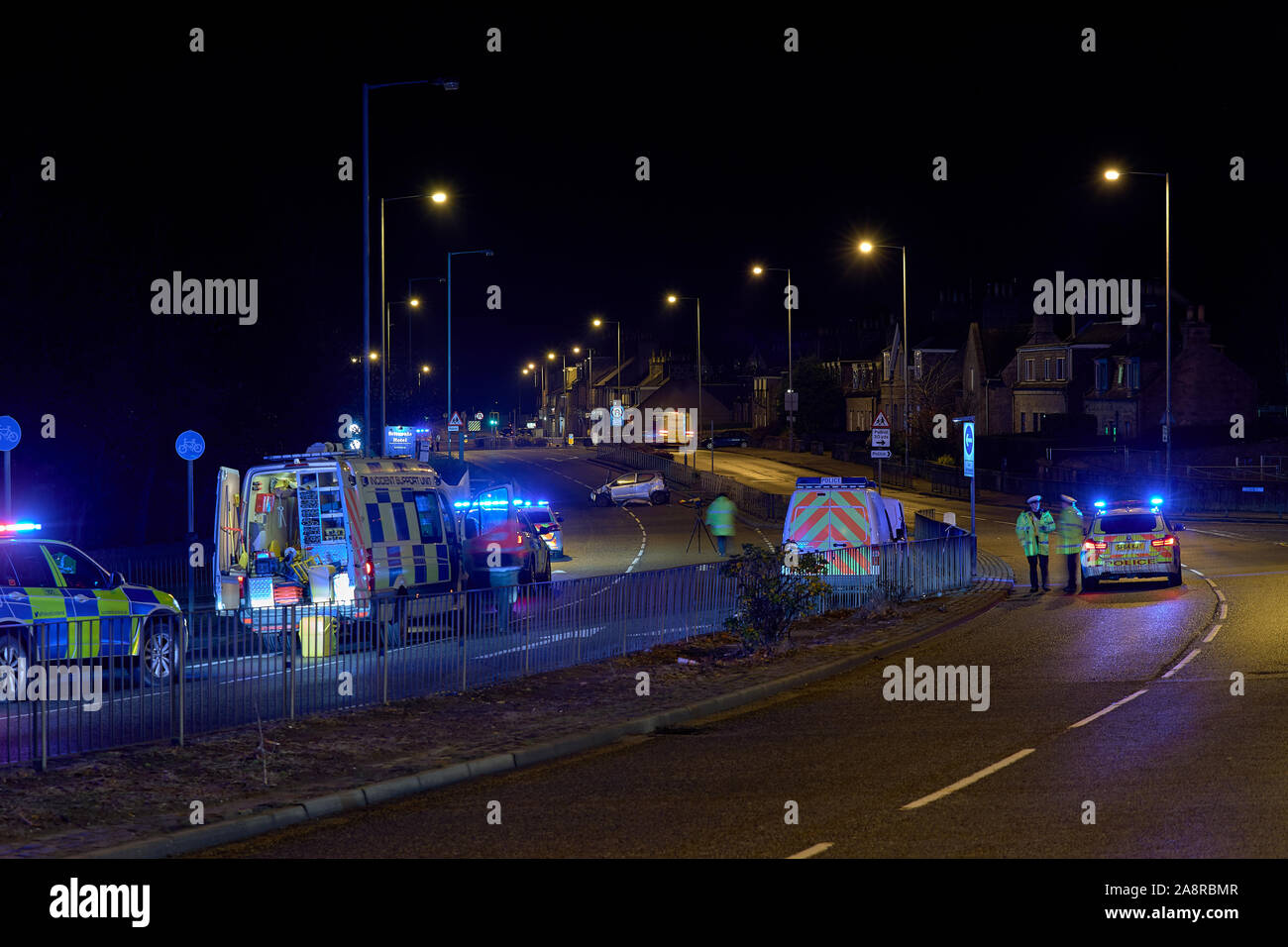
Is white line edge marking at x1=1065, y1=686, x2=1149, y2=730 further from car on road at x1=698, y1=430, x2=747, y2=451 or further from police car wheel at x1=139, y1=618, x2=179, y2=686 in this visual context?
car on road at x1=698, y1=430, x2=747, y2=451

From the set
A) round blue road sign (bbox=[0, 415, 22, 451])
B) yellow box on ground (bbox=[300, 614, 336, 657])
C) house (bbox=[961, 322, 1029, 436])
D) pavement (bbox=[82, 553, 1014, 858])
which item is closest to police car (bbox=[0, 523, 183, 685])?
yellow box on ground (bbox=[300, 614, 336, 657])

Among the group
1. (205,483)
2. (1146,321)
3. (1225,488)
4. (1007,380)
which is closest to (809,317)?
(1007,380)

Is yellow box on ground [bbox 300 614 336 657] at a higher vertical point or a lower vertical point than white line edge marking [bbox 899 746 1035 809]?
higher

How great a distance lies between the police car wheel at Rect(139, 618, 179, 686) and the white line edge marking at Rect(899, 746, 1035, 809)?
6.01 m

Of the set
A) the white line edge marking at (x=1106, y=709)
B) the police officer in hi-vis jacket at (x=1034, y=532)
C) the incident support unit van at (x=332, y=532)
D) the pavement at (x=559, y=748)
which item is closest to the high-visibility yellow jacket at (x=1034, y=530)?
the police officer in hi-vis jacket at (x=1034, y=532)

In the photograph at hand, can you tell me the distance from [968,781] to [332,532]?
425 inches

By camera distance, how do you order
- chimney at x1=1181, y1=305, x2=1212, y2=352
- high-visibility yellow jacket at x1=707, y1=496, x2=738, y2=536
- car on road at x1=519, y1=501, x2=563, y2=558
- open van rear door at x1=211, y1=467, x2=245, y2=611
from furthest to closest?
chimney at x1=1181, y1=305, x2=1212, y2=352, car on road at x1=519, y1=501, x2=563, y2=558, high-visibility yellow jacket at x1=707, y1=496, x2=738, y2=536, open van rear door at x1=211, y1=467, x2=245, y2=611

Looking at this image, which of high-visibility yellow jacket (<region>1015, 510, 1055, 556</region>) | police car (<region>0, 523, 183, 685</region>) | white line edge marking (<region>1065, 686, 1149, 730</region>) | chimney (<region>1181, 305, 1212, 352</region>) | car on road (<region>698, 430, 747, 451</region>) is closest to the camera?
police car (<region>0, 523, 183, 685</region>)

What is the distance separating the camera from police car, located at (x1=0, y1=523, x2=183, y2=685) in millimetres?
11133

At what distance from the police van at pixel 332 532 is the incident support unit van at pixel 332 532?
1cm

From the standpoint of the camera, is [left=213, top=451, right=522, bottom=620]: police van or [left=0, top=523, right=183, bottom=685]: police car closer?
[left=0, top=523, right=183, bottom=685]: police car

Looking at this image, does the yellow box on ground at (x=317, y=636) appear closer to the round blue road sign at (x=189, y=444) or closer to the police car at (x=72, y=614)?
the police car at (x=72, y=614)

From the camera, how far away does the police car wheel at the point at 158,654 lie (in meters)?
11.5

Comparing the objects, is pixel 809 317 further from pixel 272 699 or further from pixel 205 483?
pixel 272 699
